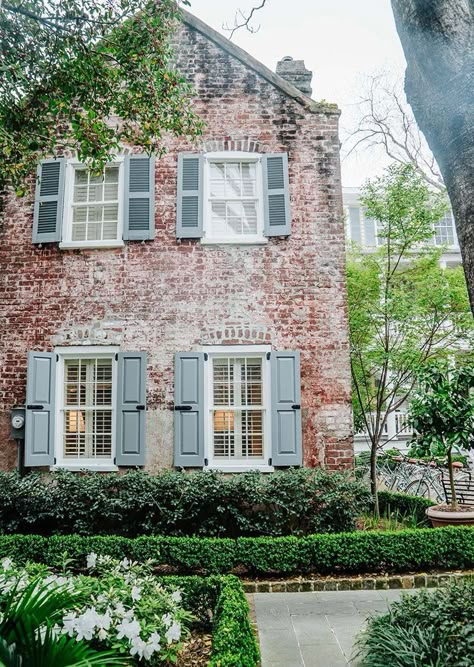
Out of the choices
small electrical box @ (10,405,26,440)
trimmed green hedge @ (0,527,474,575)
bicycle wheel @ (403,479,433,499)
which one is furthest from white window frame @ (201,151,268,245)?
bicycle wheel @ (403,479,433,499)

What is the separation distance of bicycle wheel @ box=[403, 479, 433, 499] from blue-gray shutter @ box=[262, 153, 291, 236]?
624cm

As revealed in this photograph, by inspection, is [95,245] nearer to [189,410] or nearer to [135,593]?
[189,410]

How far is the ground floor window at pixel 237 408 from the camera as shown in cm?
826

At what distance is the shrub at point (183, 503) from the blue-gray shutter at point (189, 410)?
1.21 ft

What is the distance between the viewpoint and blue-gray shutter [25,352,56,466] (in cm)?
809

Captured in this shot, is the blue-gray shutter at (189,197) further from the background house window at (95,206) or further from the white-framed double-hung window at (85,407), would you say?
the white-framed double-hung window at (85,407)

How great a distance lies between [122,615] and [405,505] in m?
7.14

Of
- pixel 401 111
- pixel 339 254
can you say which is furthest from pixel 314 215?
pixel 401 111

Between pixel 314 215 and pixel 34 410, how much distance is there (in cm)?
525

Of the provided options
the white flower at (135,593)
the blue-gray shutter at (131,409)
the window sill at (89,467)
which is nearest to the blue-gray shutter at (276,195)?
the blue-gray shutter at (131,409)

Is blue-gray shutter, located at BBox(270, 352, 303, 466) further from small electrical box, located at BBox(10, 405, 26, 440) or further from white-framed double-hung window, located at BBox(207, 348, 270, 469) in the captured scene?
small electrical box, located at BBox(10, 405, 26, 440)

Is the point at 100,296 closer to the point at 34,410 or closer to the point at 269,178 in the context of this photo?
the point at 34,410

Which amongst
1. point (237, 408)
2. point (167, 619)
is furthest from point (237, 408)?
point (167, 619)

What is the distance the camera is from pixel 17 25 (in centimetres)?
642
